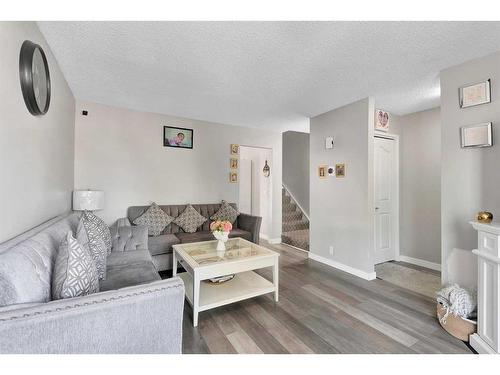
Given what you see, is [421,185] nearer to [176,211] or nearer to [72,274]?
[176,211]

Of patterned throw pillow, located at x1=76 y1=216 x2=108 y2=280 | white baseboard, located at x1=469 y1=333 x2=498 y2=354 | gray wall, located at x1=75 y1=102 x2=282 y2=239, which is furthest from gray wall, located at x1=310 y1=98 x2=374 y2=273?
patterned throw pillow, located at x1=76 y1=216 x2=108 y2=280

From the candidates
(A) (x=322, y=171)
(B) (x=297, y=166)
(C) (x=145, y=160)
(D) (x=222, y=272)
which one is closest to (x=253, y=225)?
(A) (x=322, y=171)

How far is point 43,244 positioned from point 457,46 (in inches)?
131

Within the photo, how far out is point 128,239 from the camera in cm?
268

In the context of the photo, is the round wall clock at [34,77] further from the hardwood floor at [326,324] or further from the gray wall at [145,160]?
the hardwood floor at [326,324]

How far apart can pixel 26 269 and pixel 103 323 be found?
17.7 inches

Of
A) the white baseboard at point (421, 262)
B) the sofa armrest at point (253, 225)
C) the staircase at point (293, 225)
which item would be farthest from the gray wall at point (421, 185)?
the sofa armrest at point (253, 225)

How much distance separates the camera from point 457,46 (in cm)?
183

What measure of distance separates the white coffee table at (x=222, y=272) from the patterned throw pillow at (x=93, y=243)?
A: 677 mm

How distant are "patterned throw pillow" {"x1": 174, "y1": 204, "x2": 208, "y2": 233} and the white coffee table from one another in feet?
3.23

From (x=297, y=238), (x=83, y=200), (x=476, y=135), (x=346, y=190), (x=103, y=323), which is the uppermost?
(x=476, y=135)
